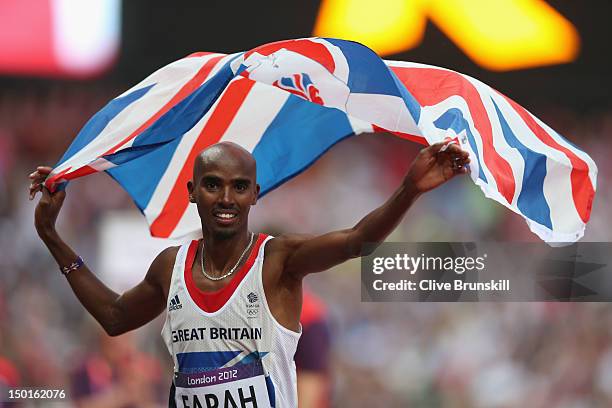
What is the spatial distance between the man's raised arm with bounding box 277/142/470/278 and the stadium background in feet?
11.4

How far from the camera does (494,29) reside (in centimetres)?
709

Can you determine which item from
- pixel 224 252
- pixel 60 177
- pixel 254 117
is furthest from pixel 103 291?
Answer: pixel 254 117

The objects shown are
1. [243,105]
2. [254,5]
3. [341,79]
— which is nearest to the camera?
[341,79]

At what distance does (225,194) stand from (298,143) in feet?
3.74

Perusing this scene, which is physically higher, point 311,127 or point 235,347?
point 311,127

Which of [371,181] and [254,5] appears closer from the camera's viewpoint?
[254,5]

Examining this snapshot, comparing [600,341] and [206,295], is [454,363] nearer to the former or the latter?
[600,341]

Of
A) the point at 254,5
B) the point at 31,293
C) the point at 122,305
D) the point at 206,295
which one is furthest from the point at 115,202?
the point at 206,295

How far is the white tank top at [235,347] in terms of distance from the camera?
12.0 ft

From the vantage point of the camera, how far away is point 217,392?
12.0 ft

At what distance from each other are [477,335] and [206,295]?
4.14 metres

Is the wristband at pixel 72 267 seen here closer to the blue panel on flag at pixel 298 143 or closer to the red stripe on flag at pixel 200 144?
the red stripe on flag at pixel 200 144

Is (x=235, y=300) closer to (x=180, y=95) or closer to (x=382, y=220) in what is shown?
(x=382, y=220)

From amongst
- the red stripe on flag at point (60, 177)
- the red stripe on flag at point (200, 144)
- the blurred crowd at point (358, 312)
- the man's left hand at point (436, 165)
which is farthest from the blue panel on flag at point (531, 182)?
the blurred crowd at point (358, 312)
